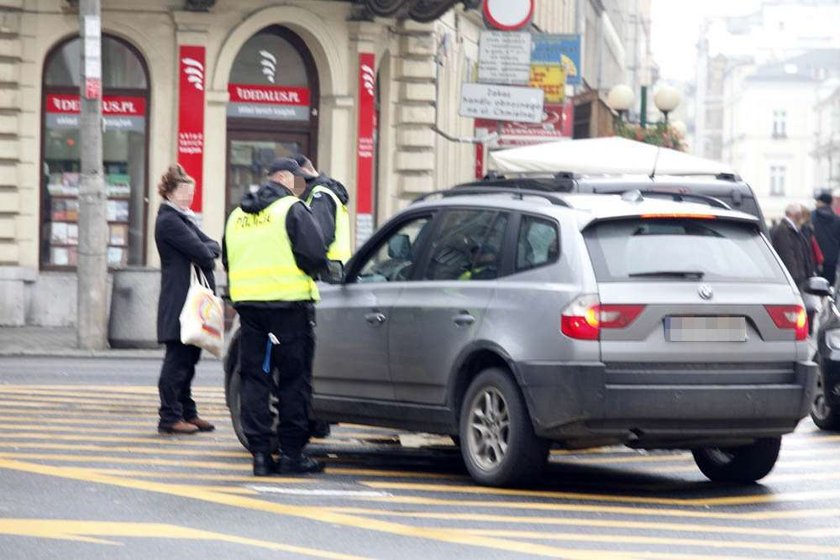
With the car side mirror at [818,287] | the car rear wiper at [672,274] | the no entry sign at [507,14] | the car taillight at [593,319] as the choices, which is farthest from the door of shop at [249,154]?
the car taillight at [593,319]

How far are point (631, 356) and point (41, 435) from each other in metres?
4.40

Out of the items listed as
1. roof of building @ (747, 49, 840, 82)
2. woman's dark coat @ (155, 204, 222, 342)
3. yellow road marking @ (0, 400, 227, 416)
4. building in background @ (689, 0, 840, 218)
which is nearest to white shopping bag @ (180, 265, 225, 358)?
woman's dark coat @ (155, 204, 222, 342)

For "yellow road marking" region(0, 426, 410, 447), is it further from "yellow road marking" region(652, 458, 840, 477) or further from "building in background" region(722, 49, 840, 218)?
"building in background" region(722, 49, 840, 218)

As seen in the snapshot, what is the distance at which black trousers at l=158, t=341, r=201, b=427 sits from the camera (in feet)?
45.6

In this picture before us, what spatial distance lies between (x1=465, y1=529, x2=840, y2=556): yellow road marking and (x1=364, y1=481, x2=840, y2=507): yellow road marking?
137 cm

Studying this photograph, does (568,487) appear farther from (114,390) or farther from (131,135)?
(131,135)

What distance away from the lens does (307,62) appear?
28562 millimetres

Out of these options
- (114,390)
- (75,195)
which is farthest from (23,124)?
(114,390)

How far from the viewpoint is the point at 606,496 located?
439 inches

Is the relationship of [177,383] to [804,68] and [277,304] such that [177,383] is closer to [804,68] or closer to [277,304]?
[277,304]

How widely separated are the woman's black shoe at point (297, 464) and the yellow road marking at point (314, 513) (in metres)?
0.87

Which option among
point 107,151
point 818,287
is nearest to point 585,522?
point 818,287

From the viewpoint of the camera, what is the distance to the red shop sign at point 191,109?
2744 cm

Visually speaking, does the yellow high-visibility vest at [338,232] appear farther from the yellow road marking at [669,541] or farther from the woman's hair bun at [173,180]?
the yellow road marking at [669,541]
